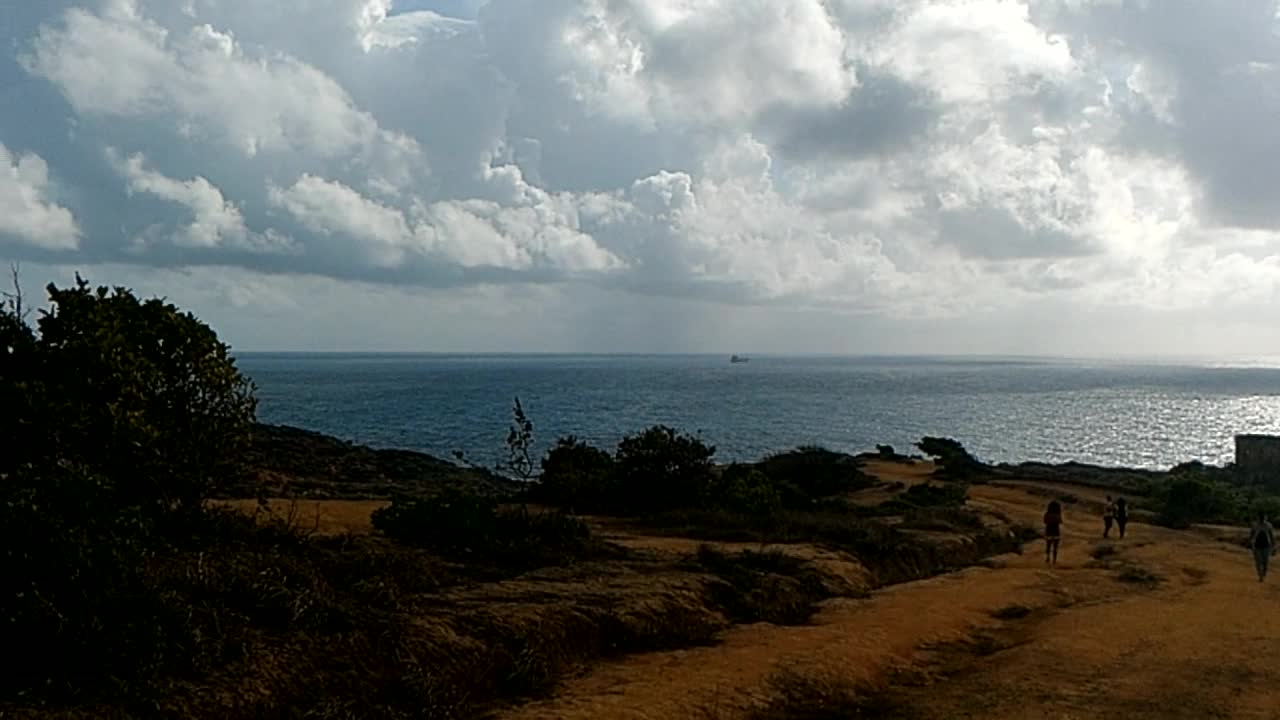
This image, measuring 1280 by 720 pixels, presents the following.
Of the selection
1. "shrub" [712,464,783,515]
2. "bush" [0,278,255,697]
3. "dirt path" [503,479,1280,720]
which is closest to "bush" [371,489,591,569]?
"bush" [0,278,255,697]

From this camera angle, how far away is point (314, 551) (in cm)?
1534

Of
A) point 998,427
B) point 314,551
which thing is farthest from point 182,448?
point 998,427

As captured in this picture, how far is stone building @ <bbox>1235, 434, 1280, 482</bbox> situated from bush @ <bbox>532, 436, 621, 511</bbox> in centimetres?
4113

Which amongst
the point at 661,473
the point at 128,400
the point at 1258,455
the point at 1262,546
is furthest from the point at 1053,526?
the point at 1258,455

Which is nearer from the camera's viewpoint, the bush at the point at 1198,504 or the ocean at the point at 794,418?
A: the bush at the point at 1198,504

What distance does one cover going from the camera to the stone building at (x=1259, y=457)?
56.3 meters

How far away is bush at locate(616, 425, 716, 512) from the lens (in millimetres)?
29609

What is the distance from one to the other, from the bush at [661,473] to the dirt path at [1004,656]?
882 centimetres

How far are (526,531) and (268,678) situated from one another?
8970 mm

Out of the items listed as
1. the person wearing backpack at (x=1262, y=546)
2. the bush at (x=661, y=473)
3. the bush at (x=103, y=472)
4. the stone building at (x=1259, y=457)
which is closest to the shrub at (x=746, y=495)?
the bush at (x=661, y=473)

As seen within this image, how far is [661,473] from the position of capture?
30.1 metres

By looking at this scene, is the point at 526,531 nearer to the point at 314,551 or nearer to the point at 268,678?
the point at 314,551

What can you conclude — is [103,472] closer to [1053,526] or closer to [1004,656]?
[1004,656]

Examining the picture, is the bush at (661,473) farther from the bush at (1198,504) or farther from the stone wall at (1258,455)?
the stone wall at (1258,455)
